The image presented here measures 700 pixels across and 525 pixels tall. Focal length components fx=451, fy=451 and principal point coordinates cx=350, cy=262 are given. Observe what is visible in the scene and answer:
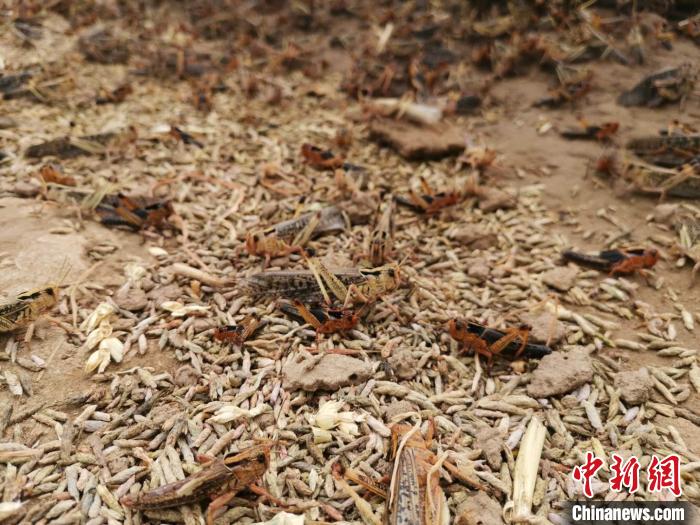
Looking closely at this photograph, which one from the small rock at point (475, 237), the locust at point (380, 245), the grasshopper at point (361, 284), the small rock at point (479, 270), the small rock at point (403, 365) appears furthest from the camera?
the small rock at point (475, 237)

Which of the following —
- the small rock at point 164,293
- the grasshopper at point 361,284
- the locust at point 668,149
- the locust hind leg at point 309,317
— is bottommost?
the small rock at point 164,293

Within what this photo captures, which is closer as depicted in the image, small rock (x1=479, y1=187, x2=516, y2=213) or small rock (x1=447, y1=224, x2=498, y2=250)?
small rock (x1=447, y1=224, x2=498, y2=250)

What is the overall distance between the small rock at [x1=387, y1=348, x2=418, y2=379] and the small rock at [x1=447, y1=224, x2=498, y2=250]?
54.7 inches

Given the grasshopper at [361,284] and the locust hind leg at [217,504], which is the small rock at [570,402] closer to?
the grasshopper at [361,284]

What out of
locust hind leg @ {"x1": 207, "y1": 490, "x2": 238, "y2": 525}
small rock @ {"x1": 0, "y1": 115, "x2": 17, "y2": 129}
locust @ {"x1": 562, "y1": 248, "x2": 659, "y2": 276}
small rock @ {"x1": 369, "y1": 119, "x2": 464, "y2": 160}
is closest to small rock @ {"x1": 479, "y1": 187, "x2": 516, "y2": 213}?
locust @ {"x1": 562, "y1": 248, "x2": 659, "y2": 276}

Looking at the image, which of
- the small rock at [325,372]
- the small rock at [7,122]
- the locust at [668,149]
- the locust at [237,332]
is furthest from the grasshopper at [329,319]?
the small rock at [7,122]

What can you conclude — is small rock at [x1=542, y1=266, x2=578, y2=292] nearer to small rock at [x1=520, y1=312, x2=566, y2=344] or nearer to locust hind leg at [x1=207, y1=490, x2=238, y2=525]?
small rock at [x1=520, y1=312, x2=566, y2=344]

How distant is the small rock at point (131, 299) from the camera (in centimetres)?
281

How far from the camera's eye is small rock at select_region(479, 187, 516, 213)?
401cm

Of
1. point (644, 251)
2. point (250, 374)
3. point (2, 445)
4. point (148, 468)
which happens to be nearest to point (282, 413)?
point (250, 374)

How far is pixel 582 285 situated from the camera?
10.5 ft

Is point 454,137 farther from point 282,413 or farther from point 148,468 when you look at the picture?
point 148,468

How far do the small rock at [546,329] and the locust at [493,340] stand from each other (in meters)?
0.07

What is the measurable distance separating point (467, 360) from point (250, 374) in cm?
124
